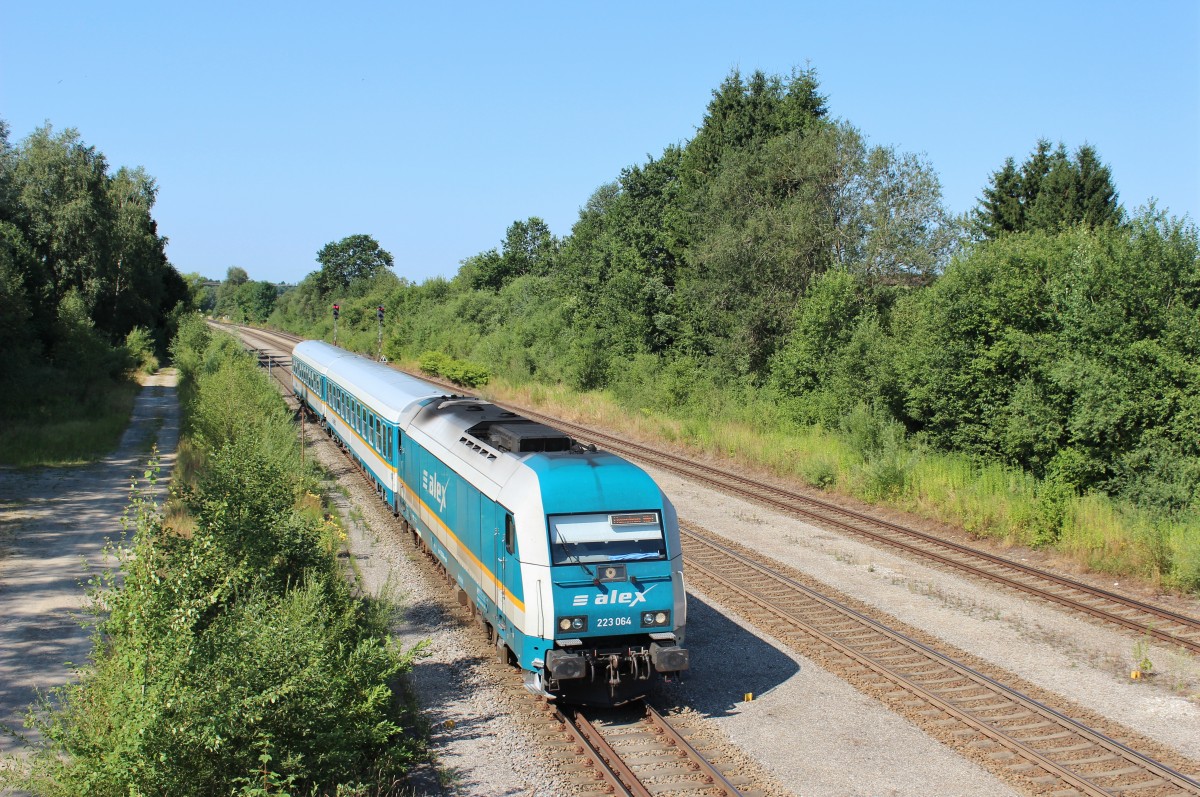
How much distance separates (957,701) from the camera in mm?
10500

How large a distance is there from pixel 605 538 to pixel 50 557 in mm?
12505

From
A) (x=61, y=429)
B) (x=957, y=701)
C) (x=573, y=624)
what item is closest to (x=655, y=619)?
(x=573, y=624)

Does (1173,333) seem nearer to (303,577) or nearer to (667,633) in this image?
(667,633)

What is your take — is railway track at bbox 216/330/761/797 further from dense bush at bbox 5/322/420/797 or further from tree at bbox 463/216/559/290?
tree at bbox 463/216/559/290

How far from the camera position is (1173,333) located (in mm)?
16984

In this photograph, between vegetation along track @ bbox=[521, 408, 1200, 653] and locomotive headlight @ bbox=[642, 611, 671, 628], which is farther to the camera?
vegetation along track @ bbox=[521, 408, 1200, 653]

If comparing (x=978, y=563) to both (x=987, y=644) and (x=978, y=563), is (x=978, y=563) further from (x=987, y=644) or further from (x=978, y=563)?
(x=987, y=644)

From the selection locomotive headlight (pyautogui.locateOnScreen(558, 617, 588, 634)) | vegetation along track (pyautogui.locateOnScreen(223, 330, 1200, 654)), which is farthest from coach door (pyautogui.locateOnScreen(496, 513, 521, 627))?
vegetation along track (pyautogui.locateOnScreen(223, 330, 1200, 654))

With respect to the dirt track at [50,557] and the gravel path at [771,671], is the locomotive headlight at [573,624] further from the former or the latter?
the dirt track at [50,557]

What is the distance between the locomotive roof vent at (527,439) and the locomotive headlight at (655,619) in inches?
116

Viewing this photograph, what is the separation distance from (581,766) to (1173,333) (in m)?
14.7

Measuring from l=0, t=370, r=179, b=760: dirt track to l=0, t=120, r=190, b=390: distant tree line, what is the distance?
905cm

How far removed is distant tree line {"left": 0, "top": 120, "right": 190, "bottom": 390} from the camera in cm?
3666

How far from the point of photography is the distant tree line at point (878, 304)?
17.7 metres
